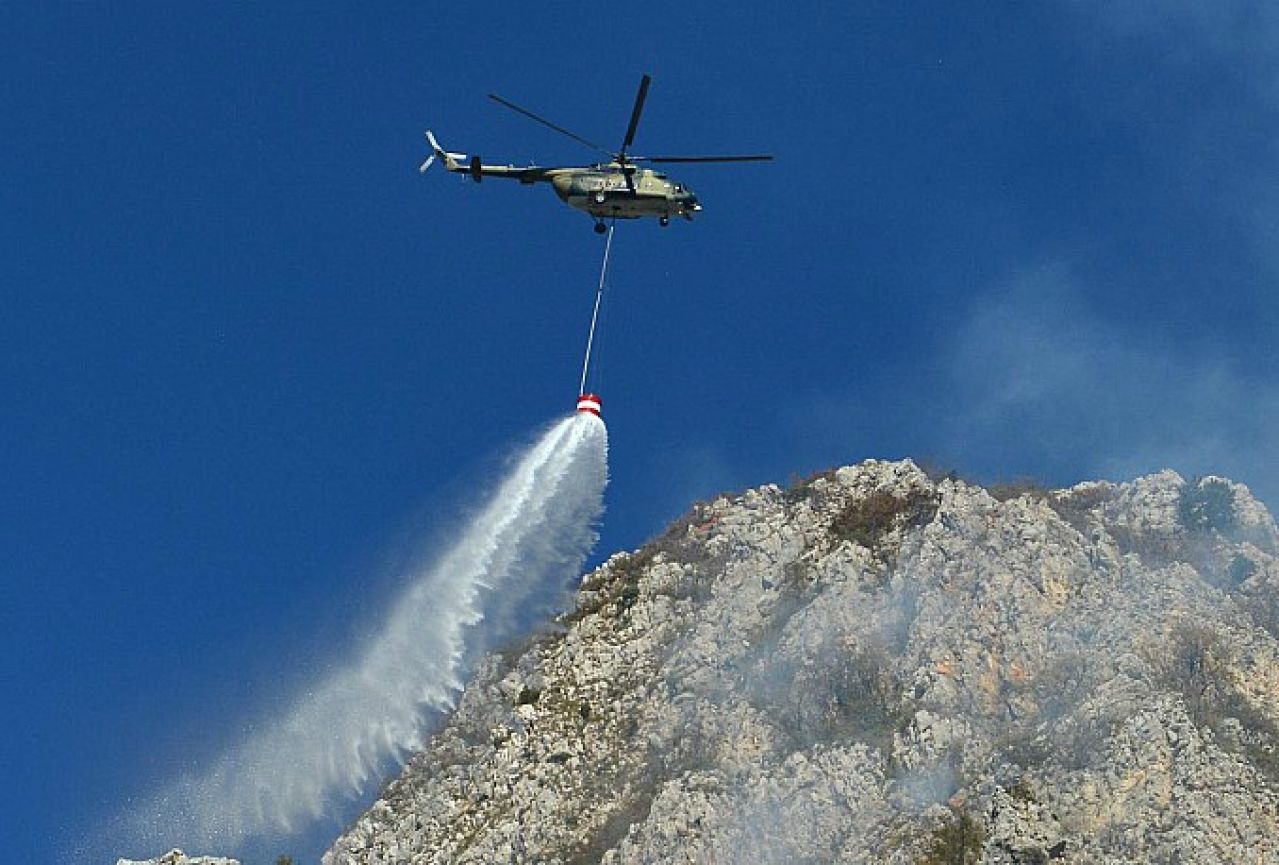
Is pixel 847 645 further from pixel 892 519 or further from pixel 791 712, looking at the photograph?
pixel 892 519

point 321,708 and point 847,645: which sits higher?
point 321,708

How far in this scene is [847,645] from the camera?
77.6m

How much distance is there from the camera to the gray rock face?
6519 centimetres

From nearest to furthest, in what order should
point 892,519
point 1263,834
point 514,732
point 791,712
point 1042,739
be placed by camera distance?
point 1263,834 → point 1042,739 → point 791,712 → point 514,732 → point 892,519

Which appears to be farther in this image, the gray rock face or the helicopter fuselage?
the helicopter fuselage

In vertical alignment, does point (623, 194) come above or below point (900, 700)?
above

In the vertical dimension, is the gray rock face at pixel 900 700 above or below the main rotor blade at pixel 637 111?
below

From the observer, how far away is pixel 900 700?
7400 centimetres

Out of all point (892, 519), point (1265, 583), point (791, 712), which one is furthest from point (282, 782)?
point (1265, 583)

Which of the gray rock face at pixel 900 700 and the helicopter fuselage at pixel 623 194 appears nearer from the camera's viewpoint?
the gray rock face at pixel 900 700

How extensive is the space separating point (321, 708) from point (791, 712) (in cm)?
2311

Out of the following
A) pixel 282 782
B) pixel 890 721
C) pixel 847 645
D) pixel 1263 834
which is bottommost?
pixel 1263 834

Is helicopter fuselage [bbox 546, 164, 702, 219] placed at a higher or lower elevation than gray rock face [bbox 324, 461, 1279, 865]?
higher

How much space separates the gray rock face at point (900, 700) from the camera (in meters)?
65.2
